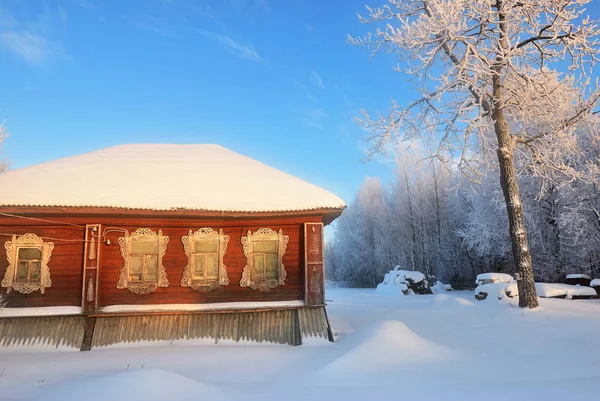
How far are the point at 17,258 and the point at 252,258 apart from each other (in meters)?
6.10

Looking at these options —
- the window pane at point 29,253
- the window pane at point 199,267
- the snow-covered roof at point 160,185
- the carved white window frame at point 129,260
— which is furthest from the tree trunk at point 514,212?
the window pane at point 29,253

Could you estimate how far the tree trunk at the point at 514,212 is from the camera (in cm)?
1190

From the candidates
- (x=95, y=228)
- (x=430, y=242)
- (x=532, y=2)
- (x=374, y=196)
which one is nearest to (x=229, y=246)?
(x=95, y=228)

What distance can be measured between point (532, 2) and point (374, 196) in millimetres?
35279

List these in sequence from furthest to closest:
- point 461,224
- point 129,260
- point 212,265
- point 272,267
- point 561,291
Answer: point 461,224 < point 561,291 < point 272,267 < point 212,265 < point 129,260

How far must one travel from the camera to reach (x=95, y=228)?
11.2m

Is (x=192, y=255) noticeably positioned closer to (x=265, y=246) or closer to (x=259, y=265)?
(x=259, y=265)

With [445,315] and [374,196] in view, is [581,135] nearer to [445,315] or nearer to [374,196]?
[445,315]

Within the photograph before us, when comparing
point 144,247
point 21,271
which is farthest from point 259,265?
point 21,271

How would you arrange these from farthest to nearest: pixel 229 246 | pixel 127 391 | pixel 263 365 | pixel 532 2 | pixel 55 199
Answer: pixel 532 2
pixel 229 246
pixel 55 199
pixel 263 365
pixel 127 391

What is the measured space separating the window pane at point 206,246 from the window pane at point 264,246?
3.38 feet

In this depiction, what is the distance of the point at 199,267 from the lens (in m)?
11.4

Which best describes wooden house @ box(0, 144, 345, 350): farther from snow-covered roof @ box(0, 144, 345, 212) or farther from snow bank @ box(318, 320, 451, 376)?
snow bank @ box(318, 320, 451, 376)

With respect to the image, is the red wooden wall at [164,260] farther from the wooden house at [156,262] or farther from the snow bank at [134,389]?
the snow bank at [134,389]
